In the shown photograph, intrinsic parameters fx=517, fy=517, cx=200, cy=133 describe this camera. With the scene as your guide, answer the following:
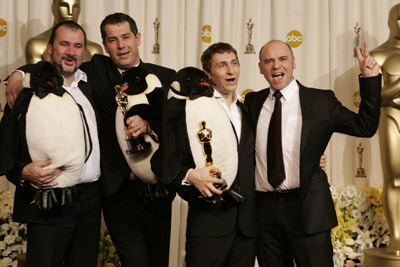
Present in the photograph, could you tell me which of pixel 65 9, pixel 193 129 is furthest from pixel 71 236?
pixel 65 9

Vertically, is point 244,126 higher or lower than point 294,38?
lower

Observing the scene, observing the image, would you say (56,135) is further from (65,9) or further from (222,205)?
(65,9)

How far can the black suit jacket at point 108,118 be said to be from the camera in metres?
2.33

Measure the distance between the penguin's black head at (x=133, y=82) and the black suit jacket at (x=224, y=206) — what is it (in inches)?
12.1

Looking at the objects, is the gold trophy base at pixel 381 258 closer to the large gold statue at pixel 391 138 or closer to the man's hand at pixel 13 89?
the large gold statue at pixel 391 138

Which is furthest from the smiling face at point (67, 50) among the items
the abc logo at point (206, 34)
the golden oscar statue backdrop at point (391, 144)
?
the golden oscar statue backdrop at point (391, 144)

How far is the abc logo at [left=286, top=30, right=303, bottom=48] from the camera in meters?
3.84

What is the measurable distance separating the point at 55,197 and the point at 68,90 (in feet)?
1.60

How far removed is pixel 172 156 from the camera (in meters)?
2.03

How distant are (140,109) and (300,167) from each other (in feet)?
2.36

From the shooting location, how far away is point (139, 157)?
87.4 inches

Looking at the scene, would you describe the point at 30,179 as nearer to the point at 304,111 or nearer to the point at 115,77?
the point at 115,77

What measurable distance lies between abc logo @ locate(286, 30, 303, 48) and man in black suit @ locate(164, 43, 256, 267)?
169 centimetres

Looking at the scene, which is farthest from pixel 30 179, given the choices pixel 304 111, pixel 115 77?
pixel 304 111
